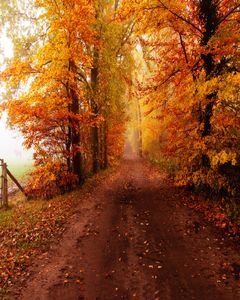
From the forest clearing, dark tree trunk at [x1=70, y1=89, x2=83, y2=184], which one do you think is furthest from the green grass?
the forest clearing

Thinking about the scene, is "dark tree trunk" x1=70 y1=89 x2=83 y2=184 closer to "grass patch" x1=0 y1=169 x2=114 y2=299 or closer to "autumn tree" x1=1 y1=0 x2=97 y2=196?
"autumn tree" x1=1 y1=0 x2=97 y2=196

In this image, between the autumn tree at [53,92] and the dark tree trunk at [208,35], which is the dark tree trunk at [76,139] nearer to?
the autumn tree at [53,92]

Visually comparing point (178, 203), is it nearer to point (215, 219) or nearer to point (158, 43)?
point (215, 219)

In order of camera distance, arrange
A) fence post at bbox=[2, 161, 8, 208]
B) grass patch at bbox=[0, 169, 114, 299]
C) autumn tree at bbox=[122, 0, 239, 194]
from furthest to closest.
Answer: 1. fence post at bbox=[2, 161, 8, 208]
2. autumn tree at bbox=[122, 0, 239, 194]
3. grass patch at bbox=[0, 169, 114, 299]

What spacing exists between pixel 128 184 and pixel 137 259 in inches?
376

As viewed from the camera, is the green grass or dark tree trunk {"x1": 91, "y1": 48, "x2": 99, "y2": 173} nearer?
dark tree trunk {"x1": 91, "y1": 48, "x2": 99, "y2": 173}

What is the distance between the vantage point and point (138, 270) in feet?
23.3

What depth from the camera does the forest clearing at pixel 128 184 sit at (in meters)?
6.99

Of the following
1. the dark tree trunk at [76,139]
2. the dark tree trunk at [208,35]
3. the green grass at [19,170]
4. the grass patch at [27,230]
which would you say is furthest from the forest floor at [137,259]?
the green grass at [19,170]

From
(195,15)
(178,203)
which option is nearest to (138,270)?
(178,203)

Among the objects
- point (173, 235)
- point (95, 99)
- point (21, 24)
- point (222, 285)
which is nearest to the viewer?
point (222, 285)

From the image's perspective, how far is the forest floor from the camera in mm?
6340

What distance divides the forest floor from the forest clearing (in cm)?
Result: 3

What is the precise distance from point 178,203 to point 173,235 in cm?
325
